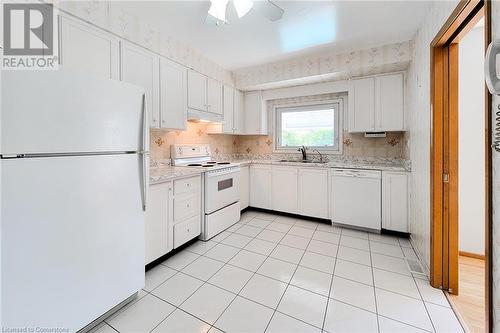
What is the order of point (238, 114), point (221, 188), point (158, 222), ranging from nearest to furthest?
point (158, 222)
point (221, 188)
point (238, 114)

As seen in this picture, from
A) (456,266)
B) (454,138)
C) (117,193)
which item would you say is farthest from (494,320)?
(117,193)

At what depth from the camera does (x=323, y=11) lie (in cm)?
213

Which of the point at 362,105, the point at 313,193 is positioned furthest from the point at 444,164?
the point at 313,193

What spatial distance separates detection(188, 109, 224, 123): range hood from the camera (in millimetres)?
2988

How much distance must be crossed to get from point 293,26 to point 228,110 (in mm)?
1722

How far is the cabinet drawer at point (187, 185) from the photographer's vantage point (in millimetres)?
2381

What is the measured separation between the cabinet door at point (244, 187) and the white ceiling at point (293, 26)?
5.99 ft

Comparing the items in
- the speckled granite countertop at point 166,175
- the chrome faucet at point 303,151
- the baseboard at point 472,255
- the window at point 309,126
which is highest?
the window at point 309,126

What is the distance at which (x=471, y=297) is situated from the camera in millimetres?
1749

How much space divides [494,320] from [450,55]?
1856 mm

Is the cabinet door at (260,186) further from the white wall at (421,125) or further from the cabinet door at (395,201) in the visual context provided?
the white wall at (421,125)

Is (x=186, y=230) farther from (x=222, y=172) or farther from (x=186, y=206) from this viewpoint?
(x=222, y=172)

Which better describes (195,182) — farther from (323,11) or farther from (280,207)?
(323,11)

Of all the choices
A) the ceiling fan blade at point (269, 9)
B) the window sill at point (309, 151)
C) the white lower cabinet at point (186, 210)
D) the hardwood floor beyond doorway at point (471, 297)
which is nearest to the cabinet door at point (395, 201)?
the hardwood floor beyond doorway at point (471, 297)
